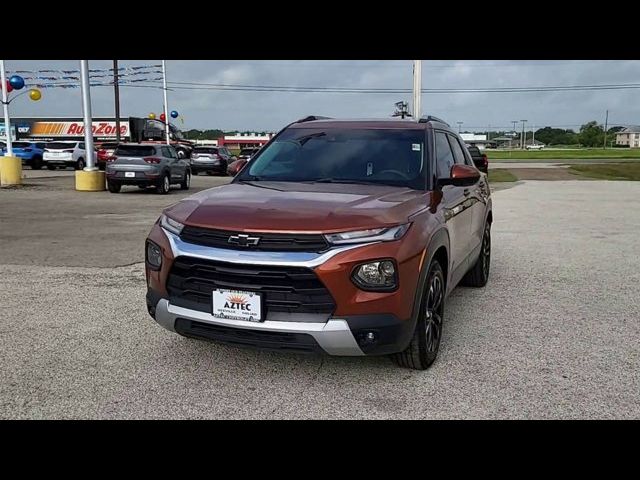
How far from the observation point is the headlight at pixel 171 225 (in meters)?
3.74

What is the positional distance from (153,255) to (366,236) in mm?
1460

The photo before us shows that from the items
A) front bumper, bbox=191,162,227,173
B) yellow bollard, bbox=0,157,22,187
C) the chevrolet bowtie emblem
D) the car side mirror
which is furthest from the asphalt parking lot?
front bumper, bbox=191,162,227,173

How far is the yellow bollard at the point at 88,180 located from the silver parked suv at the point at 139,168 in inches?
34.8

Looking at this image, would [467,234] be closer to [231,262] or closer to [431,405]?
[431,405]

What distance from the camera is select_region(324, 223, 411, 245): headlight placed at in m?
3.41

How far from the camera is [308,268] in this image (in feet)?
11.0

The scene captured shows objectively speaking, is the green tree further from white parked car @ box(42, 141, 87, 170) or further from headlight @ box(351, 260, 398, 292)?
headlight @ box(351, 260, 398, 292)

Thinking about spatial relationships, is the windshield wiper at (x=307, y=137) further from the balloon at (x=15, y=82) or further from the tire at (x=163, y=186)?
the balloon at (x=15, y=82)

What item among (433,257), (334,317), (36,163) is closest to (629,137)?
(36,163)

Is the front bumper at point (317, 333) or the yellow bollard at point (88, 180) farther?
the yellow bollard at point (88, 180)

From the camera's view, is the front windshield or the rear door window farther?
the rear door window

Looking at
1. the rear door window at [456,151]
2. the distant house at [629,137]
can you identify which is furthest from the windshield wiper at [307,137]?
the distant house at [629,137]

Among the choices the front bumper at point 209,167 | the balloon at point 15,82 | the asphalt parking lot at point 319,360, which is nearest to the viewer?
the asphalt parking lot at point 319,360

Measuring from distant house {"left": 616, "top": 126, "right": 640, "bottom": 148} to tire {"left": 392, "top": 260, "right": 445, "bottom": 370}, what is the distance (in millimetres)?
188107
